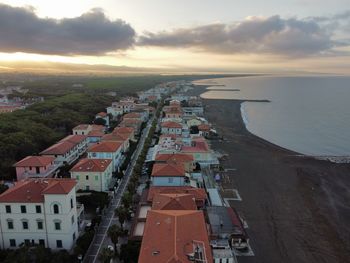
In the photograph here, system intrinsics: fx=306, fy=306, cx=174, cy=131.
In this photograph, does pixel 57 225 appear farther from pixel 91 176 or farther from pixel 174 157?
pixel 174 157

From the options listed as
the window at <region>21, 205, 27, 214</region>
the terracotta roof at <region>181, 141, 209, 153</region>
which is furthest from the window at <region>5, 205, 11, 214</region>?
the terracotta roof at <region>181, 141, 209, 153</region>

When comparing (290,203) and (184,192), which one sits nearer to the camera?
(184,192)

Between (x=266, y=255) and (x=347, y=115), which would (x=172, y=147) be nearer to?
(x=266, y=255)

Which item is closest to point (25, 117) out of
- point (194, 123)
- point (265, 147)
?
point (194, 123)

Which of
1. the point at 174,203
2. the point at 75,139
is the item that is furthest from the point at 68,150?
the point at 174,203

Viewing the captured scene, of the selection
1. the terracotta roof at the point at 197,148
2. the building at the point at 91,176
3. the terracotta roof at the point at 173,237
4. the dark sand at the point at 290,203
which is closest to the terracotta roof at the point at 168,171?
the building at the point at 91,176

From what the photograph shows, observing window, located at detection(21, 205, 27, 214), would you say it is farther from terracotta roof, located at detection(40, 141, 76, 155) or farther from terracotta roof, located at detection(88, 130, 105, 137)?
terracotta roof, located at detection(88, 130, 105, 137)

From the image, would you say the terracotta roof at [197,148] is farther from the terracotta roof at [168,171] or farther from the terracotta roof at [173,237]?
the terracotta roof at [173,237]

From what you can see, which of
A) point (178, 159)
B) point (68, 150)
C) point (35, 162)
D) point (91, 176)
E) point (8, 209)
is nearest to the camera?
point (8, 209)
